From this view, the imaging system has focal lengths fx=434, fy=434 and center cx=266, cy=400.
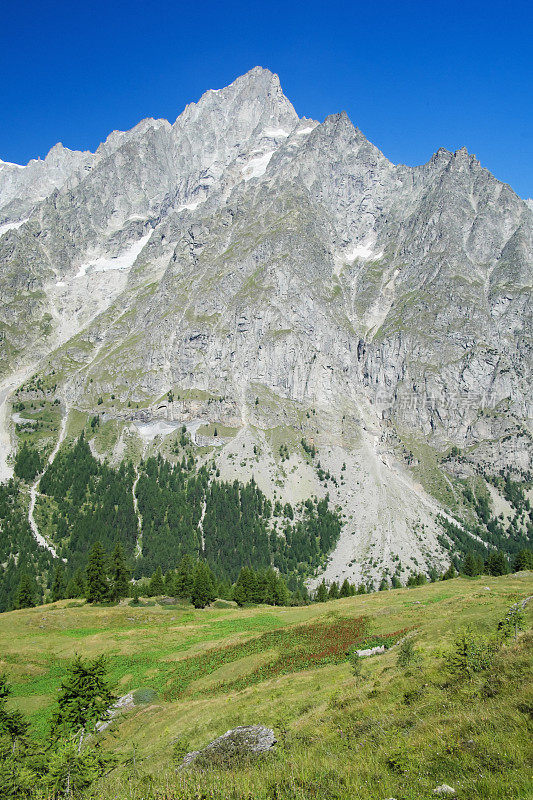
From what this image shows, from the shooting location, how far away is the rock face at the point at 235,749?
Result: 1461cm

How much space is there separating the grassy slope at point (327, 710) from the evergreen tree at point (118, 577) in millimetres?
23712

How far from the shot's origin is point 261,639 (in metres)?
46.9

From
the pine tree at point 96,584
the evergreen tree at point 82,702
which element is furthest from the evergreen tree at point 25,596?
the evergreen tree at point 82,702

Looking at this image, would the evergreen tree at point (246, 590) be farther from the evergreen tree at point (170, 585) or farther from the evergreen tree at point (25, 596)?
the evergreen tree at point (25, 596)

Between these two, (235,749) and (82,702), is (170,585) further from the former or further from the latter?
(235,749)

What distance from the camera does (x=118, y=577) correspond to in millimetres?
84812

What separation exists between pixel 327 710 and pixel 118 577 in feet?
246

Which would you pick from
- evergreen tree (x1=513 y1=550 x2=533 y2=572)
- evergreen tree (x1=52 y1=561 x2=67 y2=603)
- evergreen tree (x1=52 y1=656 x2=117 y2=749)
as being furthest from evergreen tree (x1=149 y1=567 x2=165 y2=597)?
evergreen tree (x1=513 y1=550 x2=533 y2=572)

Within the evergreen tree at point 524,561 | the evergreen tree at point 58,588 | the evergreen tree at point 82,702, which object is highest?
the evergreen tree at point 82,702

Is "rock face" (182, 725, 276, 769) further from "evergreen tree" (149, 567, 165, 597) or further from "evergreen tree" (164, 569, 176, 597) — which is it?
"evergreen tree" (149, 567, 165, 597)

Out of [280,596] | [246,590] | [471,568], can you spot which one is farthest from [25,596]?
[471,568]

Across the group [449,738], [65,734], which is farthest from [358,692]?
[65,734]

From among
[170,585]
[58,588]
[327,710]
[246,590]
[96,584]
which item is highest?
[327,710]

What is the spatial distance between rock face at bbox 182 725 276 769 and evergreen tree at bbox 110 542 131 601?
241 ft
